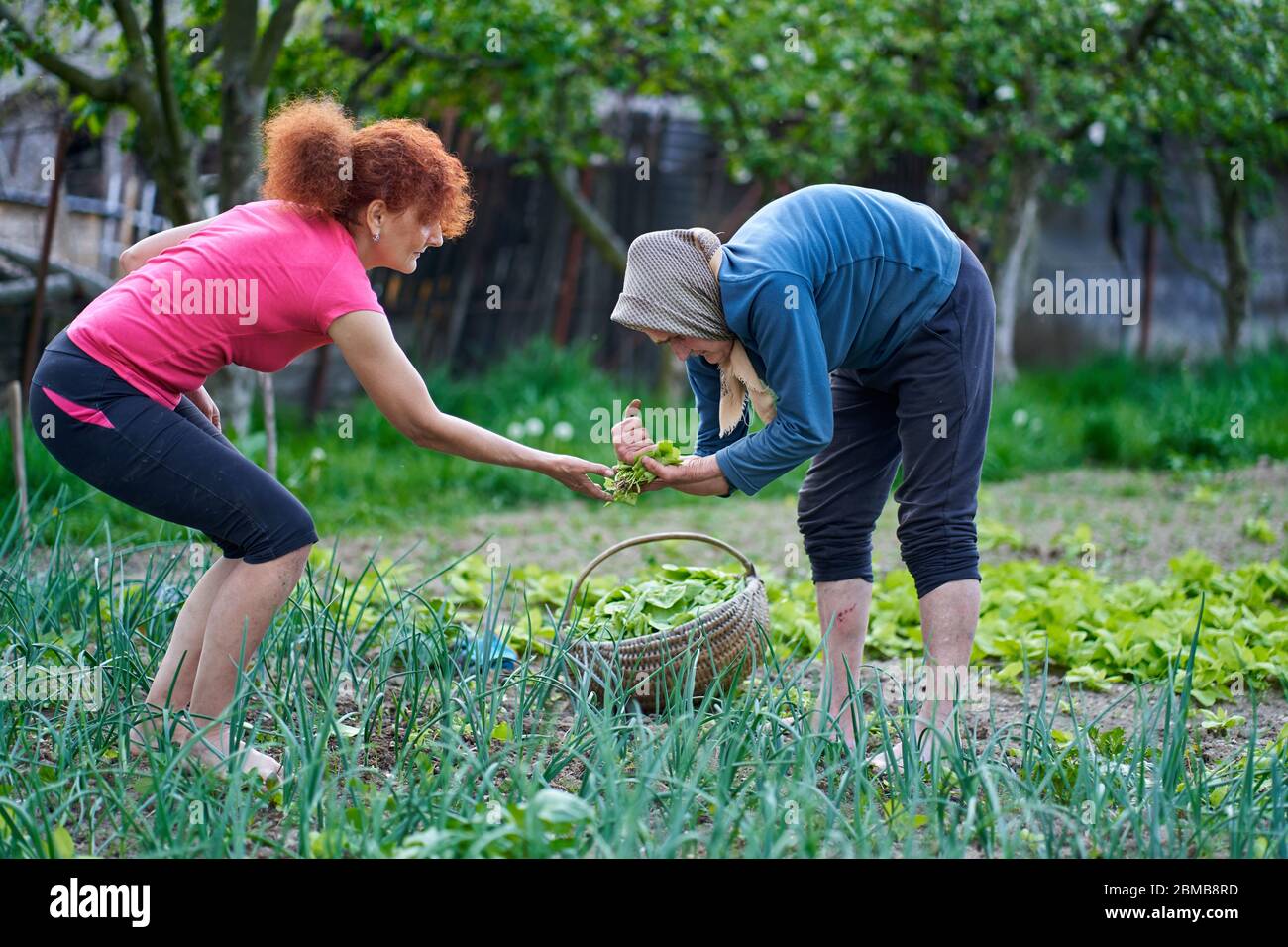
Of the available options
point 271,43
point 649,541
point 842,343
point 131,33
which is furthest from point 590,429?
point 842,343

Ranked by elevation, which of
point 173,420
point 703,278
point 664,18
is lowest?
point 173,420

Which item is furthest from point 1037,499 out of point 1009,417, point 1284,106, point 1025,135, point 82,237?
point 82,237

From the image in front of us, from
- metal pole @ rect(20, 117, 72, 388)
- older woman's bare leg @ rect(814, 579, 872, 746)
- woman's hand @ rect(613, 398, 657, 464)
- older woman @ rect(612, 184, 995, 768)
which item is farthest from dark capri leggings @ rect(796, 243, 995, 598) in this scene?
metal pole @ rect(20, 117, 72, 388)

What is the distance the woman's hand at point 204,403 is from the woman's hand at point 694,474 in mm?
947

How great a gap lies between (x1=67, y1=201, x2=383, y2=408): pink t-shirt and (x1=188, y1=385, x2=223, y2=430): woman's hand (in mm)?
315

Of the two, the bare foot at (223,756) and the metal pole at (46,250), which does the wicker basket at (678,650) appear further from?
the metal pole at (46,250)

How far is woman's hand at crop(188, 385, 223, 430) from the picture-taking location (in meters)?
2.70

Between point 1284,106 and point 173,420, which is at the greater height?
point 1284,106

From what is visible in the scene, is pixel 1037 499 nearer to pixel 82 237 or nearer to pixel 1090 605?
pixel 1090 605

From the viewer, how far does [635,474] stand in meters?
2.74

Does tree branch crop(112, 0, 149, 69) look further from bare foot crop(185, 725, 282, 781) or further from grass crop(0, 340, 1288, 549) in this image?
bare foot crop(185, 725, 282, 781)

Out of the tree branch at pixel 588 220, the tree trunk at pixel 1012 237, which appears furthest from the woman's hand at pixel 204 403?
the tree trunk at pixel 1012 237
